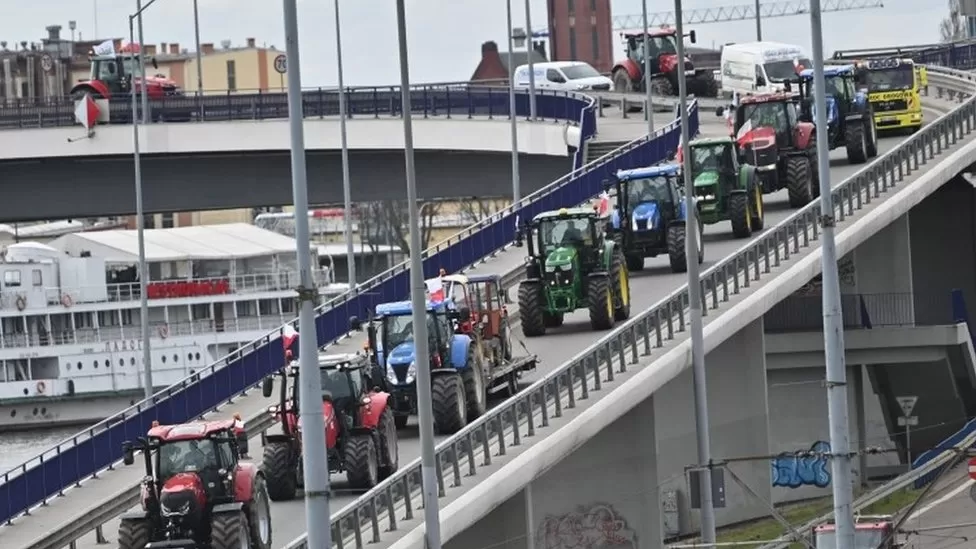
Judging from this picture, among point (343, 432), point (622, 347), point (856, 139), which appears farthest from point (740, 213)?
point (343, 432)

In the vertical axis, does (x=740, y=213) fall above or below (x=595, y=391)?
above

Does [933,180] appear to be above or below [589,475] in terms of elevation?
above

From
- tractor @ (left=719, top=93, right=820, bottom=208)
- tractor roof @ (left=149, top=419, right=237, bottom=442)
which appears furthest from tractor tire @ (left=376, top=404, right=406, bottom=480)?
tractor @ (left=719, top=93, right=820, bottom=208)

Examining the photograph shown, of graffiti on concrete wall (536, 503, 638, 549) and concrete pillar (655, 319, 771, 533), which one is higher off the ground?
concrete pillar (655, 319, 771, 533)

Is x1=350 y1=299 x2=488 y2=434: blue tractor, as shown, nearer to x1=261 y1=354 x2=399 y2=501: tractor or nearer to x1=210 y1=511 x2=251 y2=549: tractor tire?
x1=261 y1=354 x2=399 y2=501: tractor

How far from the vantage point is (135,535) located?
3262cm

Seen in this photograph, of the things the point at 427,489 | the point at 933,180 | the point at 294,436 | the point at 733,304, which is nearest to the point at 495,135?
the point at 933,180

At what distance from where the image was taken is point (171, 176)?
79.0 metres

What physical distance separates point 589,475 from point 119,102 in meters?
37.4

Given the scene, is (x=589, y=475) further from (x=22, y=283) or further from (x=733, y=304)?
(x=22, y=283)

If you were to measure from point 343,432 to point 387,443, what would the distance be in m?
1.07

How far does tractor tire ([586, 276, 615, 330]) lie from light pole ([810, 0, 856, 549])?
13183 millimetres

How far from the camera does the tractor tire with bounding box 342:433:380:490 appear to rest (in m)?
36.9

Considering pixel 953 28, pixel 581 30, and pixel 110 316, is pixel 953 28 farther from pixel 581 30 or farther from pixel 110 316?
pixel 110 316
